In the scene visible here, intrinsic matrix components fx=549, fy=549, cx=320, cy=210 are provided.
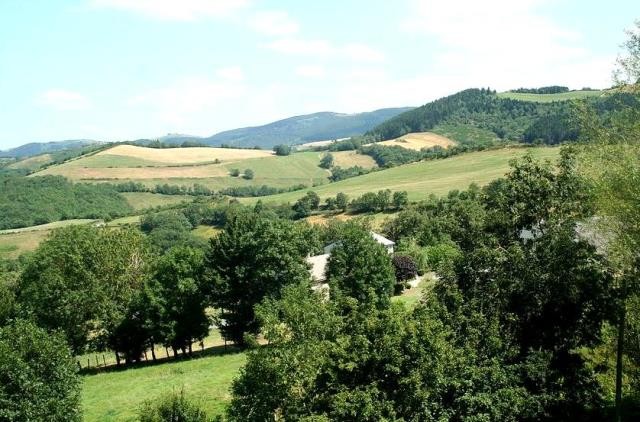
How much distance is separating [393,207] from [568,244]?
365 ft

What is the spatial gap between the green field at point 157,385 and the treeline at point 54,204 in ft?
435

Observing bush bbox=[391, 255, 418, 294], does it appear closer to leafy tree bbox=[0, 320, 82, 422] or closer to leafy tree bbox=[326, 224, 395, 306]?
leafy tree bbox=[326, 224, 395, 306]

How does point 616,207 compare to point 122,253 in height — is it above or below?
above

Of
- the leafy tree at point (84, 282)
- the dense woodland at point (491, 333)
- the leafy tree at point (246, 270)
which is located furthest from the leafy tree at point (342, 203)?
the dense woodland at point (491, 333)

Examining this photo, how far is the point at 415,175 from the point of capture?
168m

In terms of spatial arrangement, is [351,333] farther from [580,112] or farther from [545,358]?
[580,112]

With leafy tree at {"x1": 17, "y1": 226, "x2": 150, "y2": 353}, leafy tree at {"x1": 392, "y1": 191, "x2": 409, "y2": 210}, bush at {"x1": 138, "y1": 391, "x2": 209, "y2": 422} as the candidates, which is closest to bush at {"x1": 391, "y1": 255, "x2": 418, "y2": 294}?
leafy tree at {"x1": 17, "y1": 226, "x2": 150, "y2": 353}

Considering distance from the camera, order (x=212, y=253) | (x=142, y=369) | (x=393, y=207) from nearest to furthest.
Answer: (x=142, y=369) → (x=212, y=253) → (x=393, y=207)

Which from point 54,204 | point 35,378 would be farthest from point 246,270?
point 54,204

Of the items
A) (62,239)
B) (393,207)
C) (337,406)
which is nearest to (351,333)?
(337,406)

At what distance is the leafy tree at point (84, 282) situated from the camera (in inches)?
1818

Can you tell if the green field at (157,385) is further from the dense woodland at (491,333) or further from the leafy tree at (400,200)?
the leafy tree at (400,200)

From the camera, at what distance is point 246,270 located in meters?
49.1

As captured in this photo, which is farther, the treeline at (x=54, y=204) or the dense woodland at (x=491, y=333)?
the treeline at (x=54, y=204)
